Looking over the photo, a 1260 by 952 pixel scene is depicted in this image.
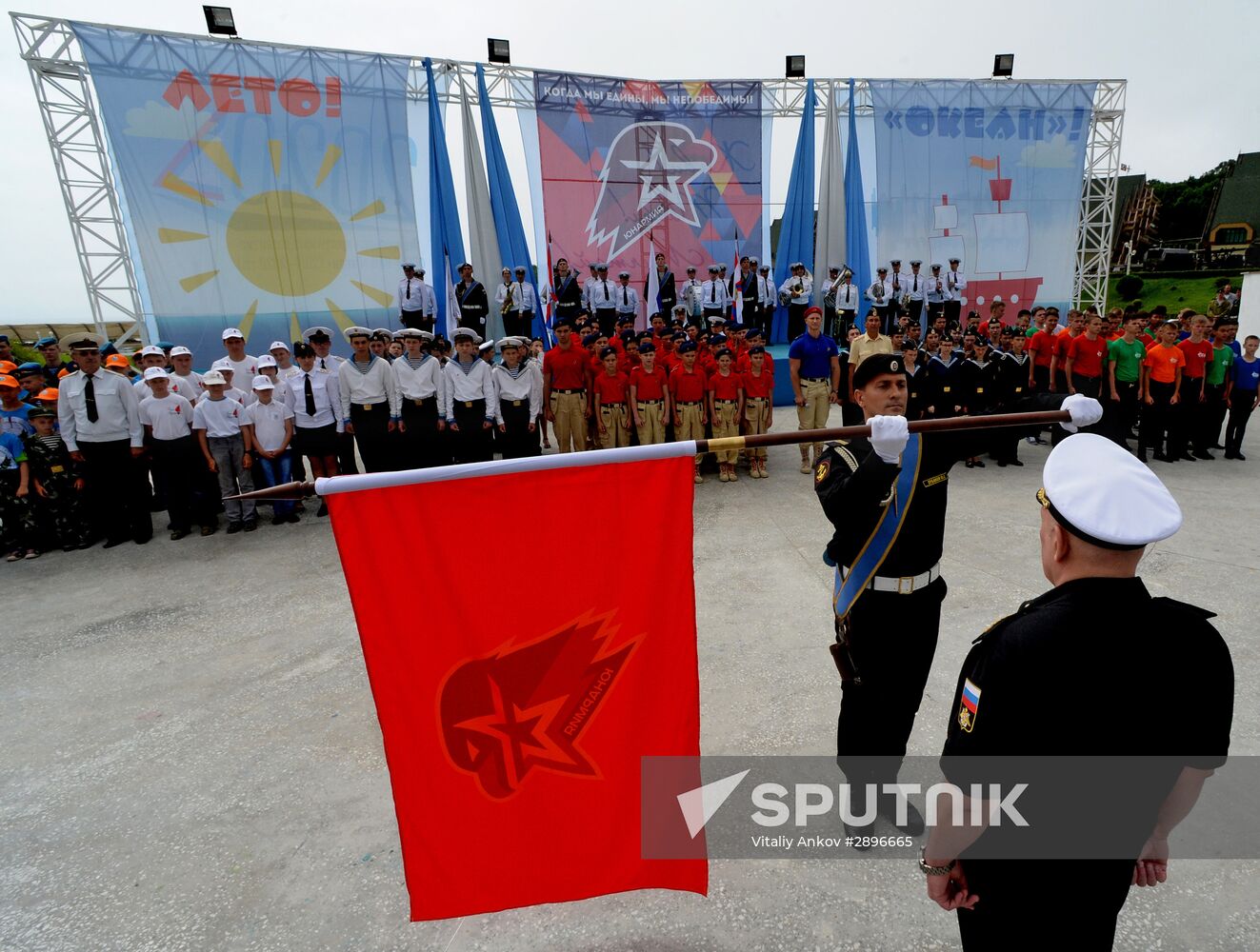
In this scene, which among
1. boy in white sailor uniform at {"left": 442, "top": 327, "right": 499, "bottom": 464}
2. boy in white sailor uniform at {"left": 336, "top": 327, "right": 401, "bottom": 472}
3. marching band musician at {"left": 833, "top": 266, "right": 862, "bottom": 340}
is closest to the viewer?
boy in white sailor uniform at {"left": 336, "top": 327, "right": 401, "bottom": 472}

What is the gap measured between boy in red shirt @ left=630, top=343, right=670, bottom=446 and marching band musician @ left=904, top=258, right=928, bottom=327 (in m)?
9.28

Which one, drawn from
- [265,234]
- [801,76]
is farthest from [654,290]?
[265,234]

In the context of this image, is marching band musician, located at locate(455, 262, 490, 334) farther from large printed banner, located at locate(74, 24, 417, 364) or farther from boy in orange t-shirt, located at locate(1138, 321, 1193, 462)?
boy in orange t-shirt, located at locate(1138, 321, 1193, 462)

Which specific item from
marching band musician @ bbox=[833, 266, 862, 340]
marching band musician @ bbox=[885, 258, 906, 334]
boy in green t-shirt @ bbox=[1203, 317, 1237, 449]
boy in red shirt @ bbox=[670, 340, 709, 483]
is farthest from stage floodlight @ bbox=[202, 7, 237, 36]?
boy in green t-shirt @ bbox=[1203, 317, 1237, 449]

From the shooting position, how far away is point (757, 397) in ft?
28.6

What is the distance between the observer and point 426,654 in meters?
1.87

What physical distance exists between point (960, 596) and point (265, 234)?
1287 cm

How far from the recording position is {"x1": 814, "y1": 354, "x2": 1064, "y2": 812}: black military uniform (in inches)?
99.7

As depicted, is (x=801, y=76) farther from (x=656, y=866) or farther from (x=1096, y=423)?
(x=656, y=866)

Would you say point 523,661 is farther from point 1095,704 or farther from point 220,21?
point 220,21

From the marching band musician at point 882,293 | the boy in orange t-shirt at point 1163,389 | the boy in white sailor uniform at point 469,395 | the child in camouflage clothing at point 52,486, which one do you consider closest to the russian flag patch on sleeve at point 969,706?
the boy in white sailor uniform at point 469,395

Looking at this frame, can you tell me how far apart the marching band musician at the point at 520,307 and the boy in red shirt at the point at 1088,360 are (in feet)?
30.1

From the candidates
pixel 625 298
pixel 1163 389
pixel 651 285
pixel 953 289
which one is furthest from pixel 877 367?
pixel 953 289

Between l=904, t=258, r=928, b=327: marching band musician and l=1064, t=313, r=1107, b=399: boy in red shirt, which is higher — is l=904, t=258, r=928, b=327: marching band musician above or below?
above
